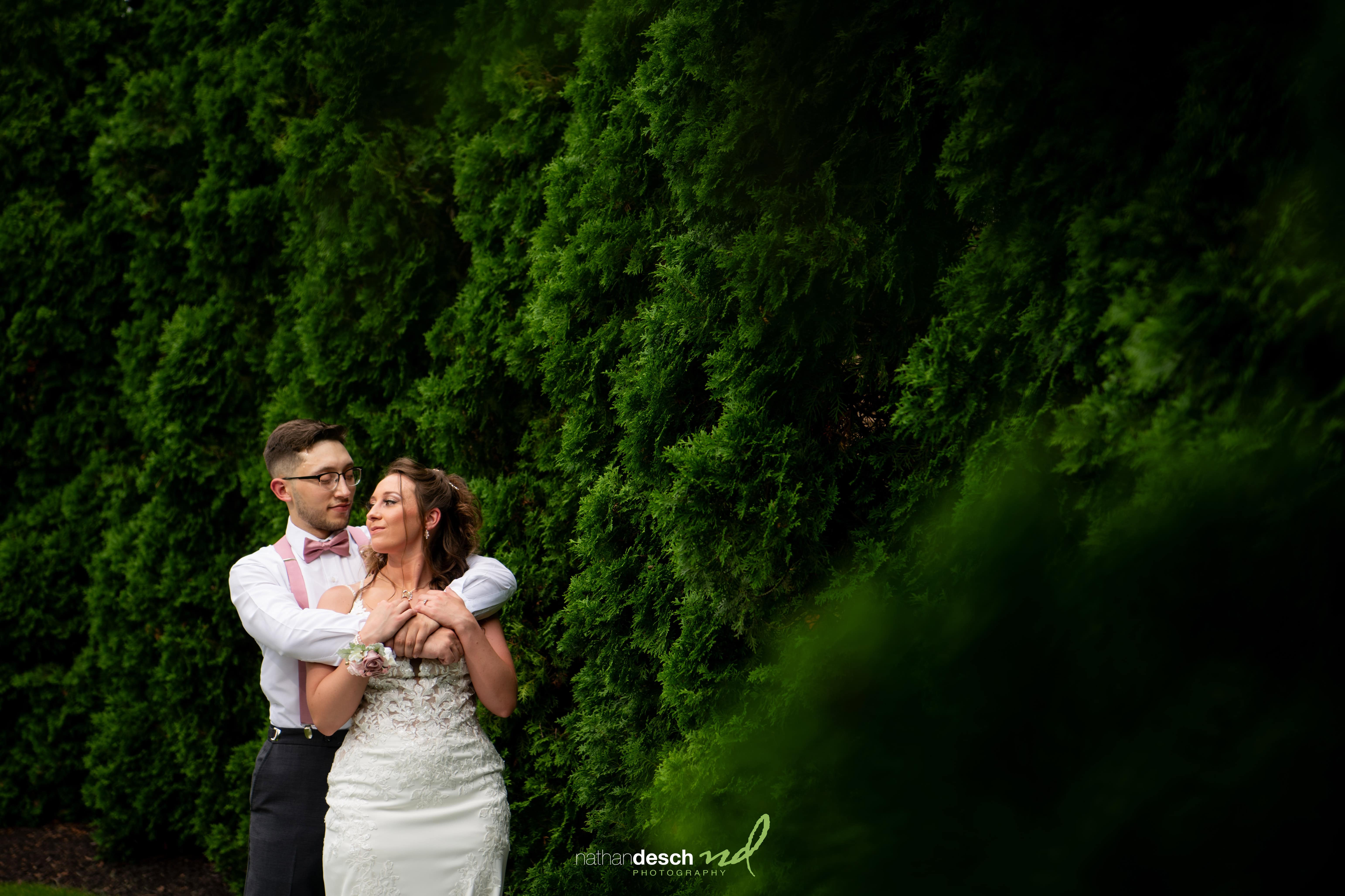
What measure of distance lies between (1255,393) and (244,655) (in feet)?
17.9

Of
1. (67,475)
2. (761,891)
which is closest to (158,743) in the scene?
(67,475)

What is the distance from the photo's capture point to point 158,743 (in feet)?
19.6

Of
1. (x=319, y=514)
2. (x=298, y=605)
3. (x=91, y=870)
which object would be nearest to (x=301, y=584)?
(x=298, y=605)

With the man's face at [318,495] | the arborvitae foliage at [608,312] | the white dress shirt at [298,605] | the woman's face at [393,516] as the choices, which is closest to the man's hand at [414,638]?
the white dress shirt at [298,605]

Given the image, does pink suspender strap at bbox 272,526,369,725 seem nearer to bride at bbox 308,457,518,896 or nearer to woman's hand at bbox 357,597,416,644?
bride at bbox 308,457,518,896

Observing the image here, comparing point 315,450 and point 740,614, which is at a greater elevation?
point 315,450

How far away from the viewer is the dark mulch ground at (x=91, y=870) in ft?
18.9

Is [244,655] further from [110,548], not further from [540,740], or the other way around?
[540,740]

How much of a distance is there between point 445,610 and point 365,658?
27 cm

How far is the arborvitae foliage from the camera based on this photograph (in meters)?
1.96

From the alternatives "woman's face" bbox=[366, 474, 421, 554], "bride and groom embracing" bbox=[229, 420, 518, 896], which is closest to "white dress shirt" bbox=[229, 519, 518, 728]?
"bride and groom embracing" bbox=[229, 420, 518, 896]

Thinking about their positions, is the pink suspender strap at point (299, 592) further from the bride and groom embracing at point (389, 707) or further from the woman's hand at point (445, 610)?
the woman's hand at point (445, 610)

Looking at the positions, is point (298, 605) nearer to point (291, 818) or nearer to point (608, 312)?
point (291, 818)

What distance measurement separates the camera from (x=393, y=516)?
3207mm
